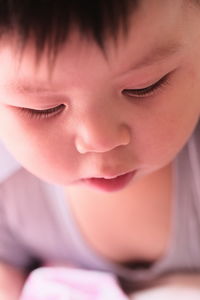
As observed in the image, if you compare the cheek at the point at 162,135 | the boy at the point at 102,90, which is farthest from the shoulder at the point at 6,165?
the cheek at the point at 162,135

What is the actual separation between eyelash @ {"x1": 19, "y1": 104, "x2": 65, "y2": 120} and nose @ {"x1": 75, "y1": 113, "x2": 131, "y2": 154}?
3 centimetres

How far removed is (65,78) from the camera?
474 millimetres

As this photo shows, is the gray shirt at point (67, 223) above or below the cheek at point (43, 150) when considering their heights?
below

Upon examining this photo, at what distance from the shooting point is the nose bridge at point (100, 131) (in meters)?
0.50

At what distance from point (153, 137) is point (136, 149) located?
0.07 ft

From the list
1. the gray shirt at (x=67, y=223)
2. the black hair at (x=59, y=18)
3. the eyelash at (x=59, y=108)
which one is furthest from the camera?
the gray shirt at (x=67, y=223)

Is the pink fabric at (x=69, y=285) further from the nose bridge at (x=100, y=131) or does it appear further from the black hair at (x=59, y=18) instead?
the black hair at (x=59, y=18)

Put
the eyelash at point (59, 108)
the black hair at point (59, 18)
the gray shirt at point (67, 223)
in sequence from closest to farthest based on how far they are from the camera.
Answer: the black hair at point (59, 18) < the eyelash at point (59, 108) < the gray shirt at point (67, 223)

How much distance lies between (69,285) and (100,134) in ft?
1.04

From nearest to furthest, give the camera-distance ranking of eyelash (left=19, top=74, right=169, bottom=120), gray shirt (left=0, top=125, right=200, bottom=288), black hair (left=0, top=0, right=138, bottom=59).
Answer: black hair (left=0, top=0, right=138, bottom=59)
eyelash (left=19, top=74, right=169, bottom=120)
gray shirt (left=0, top=125, right=200, bottom=288)

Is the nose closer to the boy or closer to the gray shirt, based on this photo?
the boy

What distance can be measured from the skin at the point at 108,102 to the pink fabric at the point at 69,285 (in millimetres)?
197

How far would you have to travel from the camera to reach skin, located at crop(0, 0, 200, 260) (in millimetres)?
469

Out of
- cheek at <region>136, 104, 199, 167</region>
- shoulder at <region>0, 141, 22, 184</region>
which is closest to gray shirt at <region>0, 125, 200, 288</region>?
shoulder at <region>0, 141, 22, 184</region>
